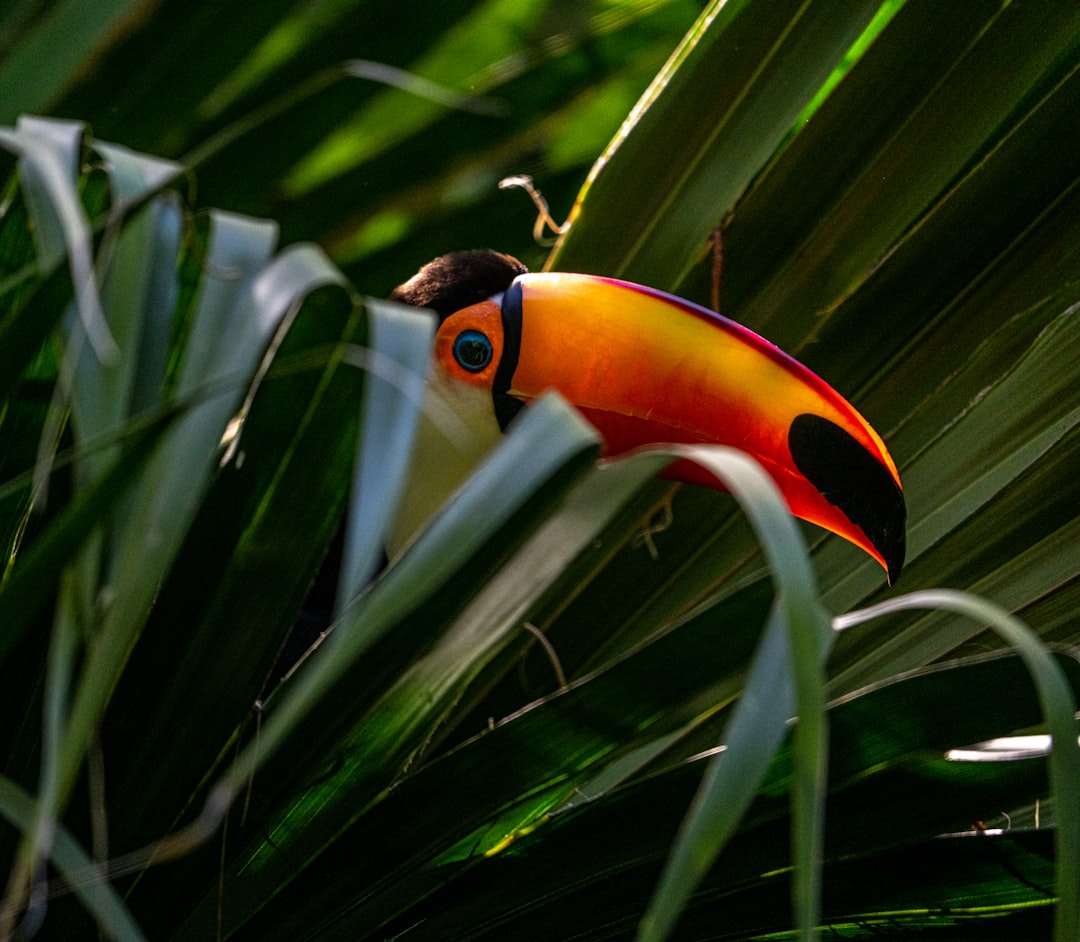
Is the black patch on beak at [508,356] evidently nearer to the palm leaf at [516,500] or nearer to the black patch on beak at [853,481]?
the palm leaf at [516,500]

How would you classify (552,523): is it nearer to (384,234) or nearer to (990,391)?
(990,391)

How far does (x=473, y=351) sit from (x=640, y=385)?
0.39 metres

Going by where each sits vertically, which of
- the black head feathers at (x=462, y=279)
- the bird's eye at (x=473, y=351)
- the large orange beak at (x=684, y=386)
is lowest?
the bird's eye at (x=473, y=351)

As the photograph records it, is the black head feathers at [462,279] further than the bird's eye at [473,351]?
Yes

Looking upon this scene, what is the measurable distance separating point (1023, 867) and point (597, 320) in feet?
3.29

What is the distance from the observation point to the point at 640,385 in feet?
5.78

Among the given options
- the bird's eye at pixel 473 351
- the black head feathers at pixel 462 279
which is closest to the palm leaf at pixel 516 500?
the black head feathers at pixel 462 279

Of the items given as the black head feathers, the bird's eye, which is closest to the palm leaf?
the black head feathers

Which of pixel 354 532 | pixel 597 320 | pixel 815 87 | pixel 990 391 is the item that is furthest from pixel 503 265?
pixel 354 532

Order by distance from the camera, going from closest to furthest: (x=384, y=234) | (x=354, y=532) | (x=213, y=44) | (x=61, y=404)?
1. (x=354, y=532)
2. (x=61, y=404)
3. (x=213, y=44)
4. (x=384, y=234)

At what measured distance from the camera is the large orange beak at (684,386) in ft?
4.81

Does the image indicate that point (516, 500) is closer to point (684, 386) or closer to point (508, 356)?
point (684, 386)

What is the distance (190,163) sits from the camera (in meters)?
0.69

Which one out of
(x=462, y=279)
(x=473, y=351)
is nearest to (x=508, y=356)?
(x=473, y=351)
